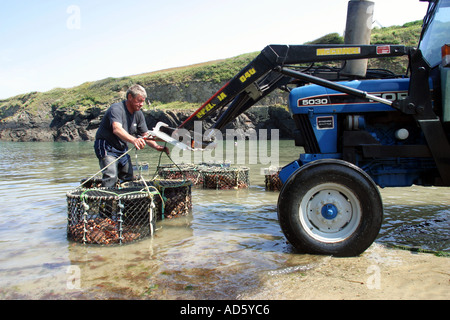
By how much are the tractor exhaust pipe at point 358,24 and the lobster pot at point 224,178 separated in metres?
4.86

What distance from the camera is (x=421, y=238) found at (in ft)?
16.3

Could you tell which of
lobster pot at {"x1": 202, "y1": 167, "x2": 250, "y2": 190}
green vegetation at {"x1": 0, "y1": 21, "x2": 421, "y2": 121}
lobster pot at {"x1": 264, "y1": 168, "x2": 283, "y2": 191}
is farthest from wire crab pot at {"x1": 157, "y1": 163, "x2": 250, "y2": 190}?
green vegetation at {"x1": 0, "y1": 21, "x2": 421, "y2": 121}

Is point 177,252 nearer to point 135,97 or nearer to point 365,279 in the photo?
point 365,279

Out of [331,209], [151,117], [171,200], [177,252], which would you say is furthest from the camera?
[151,117]

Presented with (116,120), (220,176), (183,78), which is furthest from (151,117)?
(116,120)

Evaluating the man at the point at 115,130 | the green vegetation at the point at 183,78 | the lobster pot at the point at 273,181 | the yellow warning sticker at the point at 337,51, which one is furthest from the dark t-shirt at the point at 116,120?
the green vegetation at the point at 183,78

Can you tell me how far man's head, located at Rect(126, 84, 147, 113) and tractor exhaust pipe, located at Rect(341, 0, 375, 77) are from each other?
3.50m

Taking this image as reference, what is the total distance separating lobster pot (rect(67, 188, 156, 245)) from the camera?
4906mm

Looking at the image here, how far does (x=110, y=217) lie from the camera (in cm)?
532

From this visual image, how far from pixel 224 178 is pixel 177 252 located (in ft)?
17.8

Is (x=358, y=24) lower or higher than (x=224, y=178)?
higher

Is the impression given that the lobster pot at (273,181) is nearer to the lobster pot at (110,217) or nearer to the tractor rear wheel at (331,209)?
the lobster pot at (110,217)

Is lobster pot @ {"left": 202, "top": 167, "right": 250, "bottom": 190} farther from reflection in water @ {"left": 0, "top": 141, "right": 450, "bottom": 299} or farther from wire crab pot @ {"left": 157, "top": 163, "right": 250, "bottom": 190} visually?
reflection in water @ {"left": 0, "top": 141, "right": 450, "bottom": 299}

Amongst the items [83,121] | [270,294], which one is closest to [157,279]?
[270,294]
